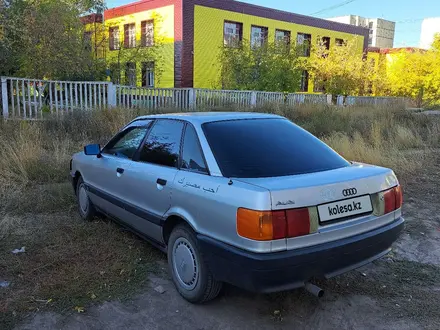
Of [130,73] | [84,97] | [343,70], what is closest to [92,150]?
[84,97]

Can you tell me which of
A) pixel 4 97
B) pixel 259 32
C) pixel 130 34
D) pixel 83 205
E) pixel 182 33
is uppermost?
pixel 259 32

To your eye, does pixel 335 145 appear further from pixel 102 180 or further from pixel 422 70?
pixel 422 70

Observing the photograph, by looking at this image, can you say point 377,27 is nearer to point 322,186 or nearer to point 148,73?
point 148,73

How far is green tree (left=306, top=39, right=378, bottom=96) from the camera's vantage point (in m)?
26.0

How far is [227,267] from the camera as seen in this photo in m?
2.74

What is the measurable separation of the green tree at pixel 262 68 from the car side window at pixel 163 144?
17.2 m

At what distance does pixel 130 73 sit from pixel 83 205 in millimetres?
20131

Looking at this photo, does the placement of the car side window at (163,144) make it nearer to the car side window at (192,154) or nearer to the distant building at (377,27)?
the car side window at (192,154)

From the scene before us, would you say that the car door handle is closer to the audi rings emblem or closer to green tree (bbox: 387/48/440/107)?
the audi rings emblem

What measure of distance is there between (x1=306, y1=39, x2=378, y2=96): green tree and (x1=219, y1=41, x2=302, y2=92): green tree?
5.02 metres

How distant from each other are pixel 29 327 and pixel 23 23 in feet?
42.2

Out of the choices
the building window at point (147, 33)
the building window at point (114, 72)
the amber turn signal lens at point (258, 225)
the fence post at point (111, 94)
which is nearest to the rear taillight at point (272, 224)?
the amber turn signal lens at point (258, 225)

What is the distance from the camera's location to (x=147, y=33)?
27234 millimetres

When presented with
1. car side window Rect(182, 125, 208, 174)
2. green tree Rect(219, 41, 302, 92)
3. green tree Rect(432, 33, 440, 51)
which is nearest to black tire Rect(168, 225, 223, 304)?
car side window Rect(182, 125, 208, 174)
